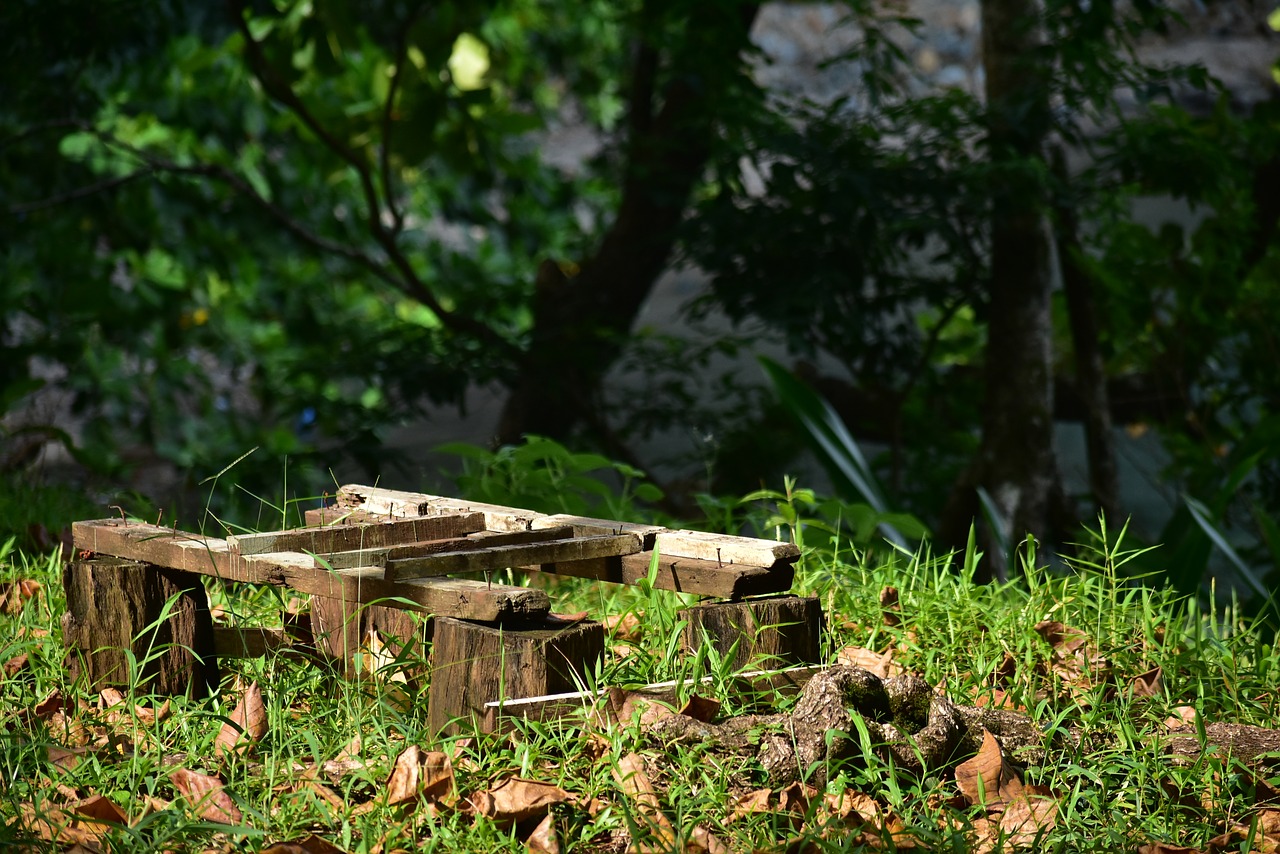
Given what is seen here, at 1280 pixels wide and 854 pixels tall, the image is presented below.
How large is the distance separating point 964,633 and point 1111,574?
0.35m

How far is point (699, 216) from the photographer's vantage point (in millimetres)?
4391

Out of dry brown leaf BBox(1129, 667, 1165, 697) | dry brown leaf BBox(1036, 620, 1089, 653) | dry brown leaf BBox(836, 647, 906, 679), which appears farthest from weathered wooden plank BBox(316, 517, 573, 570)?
dry brown leaf BBox(1129, 667, 1165, 697)

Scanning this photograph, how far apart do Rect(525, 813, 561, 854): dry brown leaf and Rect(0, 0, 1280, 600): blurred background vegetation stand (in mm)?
1401

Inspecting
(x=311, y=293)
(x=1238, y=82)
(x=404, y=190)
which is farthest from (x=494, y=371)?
(x=1238, y=82)

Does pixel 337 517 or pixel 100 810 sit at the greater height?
pixel 337 517

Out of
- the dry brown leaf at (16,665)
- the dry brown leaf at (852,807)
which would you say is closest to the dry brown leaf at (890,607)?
the dry brown leaf at (852,807)

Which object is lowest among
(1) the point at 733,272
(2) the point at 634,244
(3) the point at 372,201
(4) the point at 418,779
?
(4) the point at 418,779

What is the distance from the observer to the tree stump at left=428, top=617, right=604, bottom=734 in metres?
1.75

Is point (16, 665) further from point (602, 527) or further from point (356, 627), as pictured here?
point (602, 527)

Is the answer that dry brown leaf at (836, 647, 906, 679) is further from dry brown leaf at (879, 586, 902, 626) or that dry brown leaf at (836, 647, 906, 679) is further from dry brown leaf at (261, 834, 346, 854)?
dry brown leaf at (261, 834, 346, 854)

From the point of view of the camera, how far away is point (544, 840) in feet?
5.24

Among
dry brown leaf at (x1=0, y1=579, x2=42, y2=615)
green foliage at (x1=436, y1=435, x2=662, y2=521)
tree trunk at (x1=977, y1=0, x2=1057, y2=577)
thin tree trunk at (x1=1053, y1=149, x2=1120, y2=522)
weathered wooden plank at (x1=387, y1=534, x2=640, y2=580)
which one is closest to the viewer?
weathered wooden plank at (x1=387, y1=534, x2=640, y2=580)

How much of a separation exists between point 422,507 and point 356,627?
27 cm

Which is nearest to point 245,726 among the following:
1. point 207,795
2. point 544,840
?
point 207,795
